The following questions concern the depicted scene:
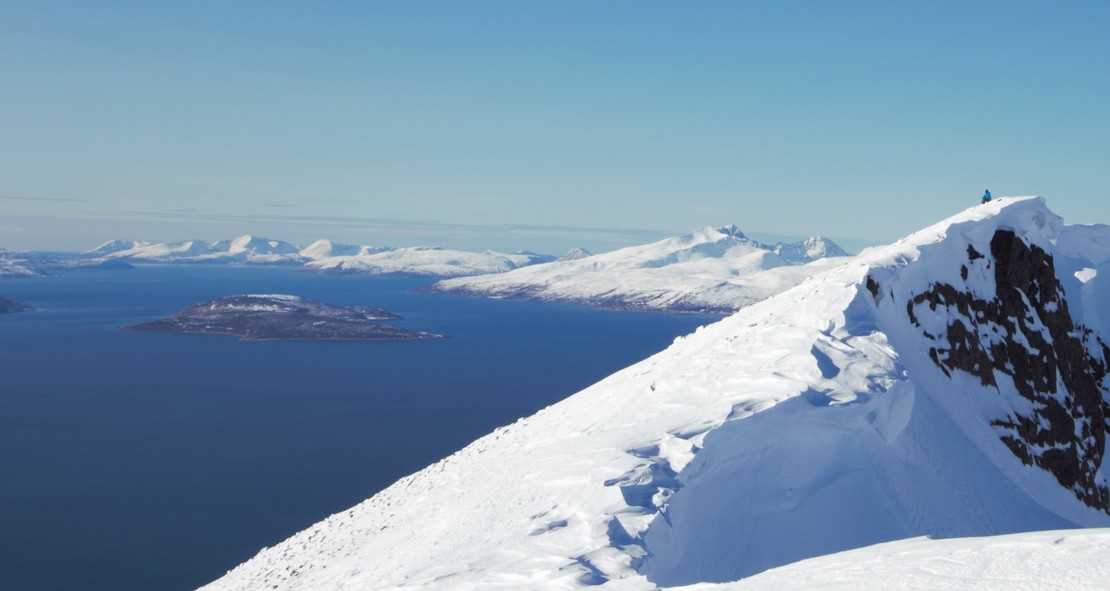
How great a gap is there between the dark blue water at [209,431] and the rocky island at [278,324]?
9585 millimetres

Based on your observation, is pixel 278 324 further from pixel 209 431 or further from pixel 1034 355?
pixel 1034 355

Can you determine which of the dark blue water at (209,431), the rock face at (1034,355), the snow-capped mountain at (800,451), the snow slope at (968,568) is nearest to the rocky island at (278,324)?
the dark blue water at (209,431)

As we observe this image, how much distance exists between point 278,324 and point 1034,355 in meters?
169

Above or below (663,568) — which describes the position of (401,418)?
below

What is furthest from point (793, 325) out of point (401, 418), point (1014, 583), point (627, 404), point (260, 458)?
point (401, 418)

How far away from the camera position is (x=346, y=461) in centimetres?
7094

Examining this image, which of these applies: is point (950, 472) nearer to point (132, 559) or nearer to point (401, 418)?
point (132, 559)

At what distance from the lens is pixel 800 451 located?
19500 millimetres

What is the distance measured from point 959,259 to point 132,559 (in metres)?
46.0

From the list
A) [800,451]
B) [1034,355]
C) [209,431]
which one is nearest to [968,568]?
[800,451]

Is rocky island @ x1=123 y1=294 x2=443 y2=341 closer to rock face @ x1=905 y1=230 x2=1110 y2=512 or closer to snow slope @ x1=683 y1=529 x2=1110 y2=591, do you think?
rock face @ x1=905 y1=230 x2=1110 y2=512

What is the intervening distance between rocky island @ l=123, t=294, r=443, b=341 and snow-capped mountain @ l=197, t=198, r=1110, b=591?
14693 cm

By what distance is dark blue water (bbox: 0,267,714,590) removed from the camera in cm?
5025

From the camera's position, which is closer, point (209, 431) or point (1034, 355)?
point (1034, 355)
